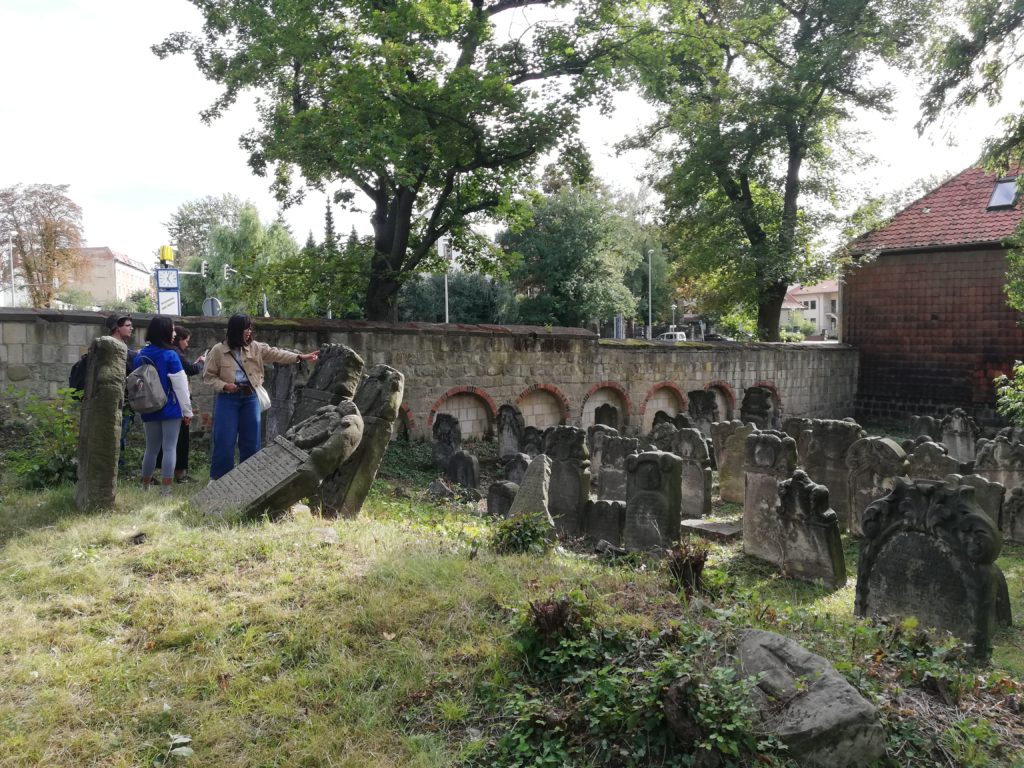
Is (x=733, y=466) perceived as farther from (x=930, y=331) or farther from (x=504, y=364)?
(x=930, y=331)

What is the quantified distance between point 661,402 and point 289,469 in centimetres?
1285

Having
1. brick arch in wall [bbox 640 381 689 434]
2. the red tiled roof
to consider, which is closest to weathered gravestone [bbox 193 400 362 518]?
brick arch in wall [bbox 640 381 689 434]

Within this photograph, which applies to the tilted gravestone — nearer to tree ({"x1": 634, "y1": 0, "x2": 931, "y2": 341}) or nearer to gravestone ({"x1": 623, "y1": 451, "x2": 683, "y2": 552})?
gravestone ({"x1": 623, "y1": 451, "x2": 683, "y2": 552})

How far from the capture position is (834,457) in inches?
378

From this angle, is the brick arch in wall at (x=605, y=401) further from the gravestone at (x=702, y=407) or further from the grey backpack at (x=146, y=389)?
the grey backpack at (x=146, y=389)

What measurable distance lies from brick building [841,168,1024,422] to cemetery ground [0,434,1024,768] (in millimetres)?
18053

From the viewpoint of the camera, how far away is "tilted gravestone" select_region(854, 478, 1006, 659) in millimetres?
4742

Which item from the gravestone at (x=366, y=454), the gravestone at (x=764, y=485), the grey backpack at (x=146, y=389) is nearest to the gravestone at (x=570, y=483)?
the gravestone at (x=764, y=485)

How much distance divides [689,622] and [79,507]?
16.9 feet

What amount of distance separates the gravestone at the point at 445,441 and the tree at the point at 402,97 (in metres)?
3.84

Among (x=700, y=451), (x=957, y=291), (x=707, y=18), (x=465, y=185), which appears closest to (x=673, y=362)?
(x=465, y=185)

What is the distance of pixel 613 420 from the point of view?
52.4ft

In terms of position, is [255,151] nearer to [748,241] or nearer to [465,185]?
[465,185]

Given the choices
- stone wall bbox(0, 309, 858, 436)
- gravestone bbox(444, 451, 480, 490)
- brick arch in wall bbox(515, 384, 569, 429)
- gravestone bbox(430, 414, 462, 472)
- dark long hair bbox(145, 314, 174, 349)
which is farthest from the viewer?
brick arch in wall bbox(515, 384, 569, 429)
